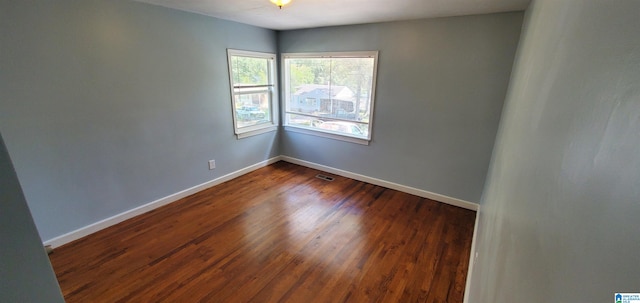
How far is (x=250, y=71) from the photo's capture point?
386 centimetres

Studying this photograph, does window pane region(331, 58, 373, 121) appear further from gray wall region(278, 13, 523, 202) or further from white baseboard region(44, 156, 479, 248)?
white baseboard region(44, 156, 479, 248)

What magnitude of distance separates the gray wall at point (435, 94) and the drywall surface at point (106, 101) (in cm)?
172

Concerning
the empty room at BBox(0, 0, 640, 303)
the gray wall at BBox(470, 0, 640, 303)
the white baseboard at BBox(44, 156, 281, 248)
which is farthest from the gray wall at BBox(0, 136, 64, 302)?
the white baseboard at BBox(44, 156, 281, 248)

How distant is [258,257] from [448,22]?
3.12 meters

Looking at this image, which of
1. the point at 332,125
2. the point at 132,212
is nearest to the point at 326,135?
Answer: the point at 332,125

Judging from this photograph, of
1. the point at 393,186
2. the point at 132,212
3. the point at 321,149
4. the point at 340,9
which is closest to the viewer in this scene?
the point at 340,9

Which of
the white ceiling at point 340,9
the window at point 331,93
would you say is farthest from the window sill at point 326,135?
the white ceiling at point 340,9

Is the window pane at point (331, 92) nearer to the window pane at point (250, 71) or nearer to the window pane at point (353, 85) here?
the window pane at point (353, 85)

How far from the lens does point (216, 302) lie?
1.82 meters

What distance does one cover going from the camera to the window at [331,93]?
356 cm

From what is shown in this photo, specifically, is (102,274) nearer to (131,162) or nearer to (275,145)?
(131,162)

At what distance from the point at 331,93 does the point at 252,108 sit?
1.28 meters

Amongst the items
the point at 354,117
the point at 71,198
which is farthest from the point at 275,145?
the point at 71,198

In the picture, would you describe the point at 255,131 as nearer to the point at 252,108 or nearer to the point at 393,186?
the point at 252,108
